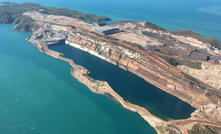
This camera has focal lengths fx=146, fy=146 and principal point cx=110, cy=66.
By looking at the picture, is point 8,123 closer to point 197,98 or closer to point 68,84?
point 68,84

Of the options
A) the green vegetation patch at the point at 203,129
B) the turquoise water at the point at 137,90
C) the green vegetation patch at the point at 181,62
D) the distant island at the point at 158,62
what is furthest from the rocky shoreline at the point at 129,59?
the turquoise water at the point at 137,90

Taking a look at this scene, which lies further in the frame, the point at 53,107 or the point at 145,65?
the point at 145,65

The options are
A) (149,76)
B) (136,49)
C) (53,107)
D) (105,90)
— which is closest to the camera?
(53,107)

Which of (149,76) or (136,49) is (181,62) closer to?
(149,76)

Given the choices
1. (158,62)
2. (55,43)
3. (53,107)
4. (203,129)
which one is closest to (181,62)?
(158,62)

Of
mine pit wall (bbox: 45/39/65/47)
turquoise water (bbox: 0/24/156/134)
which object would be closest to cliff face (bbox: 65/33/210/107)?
mine pit wall (bbox: 45/39/65/47)

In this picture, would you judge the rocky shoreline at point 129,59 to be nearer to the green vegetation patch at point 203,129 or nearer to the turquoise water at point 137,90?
the green vegetation patch at point 203,129
